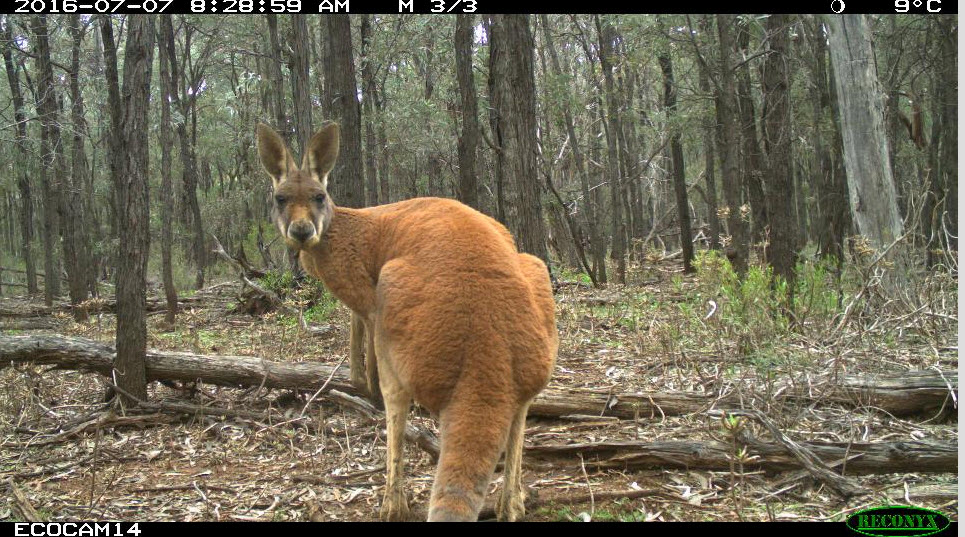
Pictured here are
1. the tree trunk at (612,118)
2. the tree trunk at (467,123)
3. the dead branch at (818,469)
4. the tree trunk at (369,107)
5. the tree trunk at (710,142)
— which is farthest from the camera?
the tree trunk at (369,107)

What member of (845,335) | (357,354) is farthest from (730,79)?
(357,354)

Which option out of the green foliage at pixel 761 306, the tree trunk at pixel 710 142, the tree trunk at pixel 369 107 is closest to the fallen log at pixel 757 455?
the green foliage at pixel 761 306

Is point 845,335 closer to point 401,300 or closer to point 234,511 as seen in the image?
point 401,300

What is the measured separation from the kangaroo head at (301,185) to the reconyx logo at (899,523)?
292 centimetres

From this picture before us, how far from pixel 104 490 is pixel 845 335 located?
5.69 meters

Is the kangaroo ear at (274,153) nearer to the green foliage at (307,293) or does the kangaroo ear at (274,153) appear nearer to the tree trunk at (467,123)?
the green foliage at (307,293)

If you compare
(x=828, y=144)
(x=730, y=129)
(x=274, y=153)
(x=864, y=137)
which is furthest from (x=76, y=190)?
(x=828, y=144)

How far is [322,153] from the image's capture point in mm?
4223

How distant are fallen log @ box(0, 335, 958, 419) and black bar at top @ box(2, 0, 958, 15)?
2603 millimetres

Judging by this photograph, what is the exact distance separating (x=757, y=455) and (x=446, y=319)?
2.13 metres

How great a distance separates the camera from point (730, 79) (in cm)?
943

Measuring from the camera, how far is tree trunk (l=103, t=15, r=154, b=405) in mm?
5848

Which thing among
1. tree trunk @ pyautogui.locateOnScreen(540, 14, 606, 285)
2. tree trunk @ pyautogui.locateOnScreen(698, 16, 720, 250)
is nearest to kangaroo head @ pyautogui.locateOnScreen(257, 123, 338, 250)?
tree trunk @ pyautogui.locateOnScreen(698, 16, 720, 250)

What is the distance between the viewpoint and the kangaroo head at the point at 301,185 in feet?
12.6
